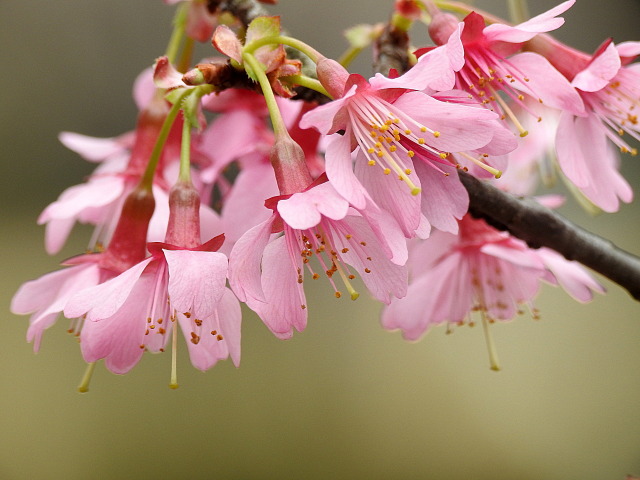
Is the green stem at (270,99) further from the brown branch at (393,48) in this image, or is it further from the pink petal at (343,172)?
the brown branch at (393,48)

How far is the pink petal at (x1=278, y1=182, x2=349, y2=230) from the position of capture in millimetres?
379

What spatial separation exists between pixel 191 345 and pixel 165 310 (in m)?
0.04

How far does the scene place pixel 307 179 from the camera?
17.4 inches

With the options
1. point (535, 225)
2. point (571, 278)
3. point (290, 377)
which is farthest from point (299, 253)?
point (290, 377)

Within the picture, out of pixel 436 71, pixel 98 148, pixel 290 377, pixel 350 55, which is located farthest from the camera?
pixel 290 377

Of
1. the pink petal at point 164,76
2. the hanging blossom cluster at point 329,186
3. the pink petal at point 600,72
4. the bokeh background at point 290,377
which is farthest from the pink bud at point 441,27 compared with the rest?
the bokeh background at point 290,377

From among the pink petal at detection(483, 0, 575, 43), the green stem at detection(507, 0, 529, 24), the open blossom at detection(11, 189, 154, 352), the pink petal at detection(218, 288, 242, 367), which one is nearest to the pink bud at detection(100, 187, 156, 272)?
the open blossom at detection(11, 189, 154, 352)

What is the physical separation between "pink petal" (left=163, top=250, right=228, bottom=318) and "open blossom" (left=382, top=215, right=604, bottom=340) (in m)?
0.30

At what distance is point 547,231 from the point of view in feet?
1.95

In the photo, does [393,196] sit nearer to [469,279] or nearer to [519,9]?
[469,279]

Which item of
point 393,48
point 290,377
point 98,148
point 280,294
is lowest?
point 280,294

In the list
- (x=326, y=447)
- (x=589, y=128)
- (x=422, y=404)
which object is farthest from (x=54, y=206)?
(x=422, y=404)

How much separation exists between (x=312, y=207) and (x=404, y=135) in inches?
4.1

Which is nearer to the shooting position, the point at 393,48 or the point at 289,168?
the point at 289,168
